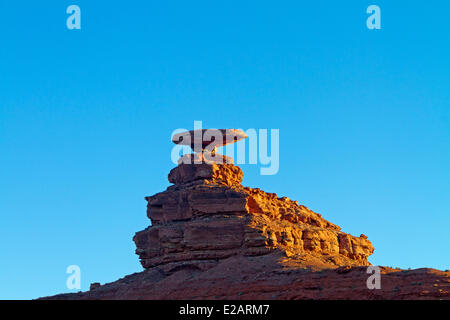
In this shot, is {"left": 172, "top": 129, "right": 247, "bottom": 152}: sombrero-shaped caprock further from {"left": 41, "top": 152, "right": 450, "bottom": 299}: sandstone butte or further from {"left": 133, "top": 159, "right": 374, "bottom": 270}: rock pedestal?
{"left": 41, "top": 152, "right": 450, "bottom": 299}: sandstone butte

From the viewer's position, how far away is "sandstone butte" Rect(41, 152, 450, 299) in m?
57.1

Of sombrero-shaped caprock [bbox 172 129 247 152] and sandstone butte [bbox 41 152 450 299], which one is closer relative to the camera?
sandstone butte [bbox 41 152 450 299]

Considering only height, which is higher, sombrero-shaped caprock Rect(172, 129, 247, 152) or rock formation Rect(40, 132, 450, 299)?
sombrero-shaped caprock Rect(172, 129, 247, 152)

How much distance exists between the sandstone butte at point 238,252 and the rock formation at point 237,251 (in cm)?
9

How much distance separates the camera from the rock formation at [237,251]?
5709 centimetres

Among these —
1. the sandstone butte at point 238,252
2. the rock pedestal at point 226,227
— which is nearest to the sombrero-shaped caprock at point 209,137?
the rock pedestal at point 226,227

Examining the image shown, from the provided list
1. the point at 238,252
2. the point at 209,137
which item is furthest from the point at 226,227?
the point at 209,137

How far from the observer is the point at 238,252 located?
68.9 m

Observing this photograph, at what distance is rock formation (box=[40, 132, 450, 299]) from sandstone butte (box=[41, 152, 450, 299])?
0.09 m

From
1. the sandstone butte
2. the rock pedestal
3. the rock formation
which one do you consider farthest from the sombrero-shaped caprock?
the sandstone butte

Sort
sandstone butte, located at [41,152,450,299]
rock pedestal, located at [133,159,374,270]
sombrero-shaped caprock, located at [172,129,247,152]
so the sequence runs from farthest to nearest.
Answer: sombrero-shaped caprock, located at [172,129,247,152] → rock pedestal, located at [133,159,374,270] → sandstone butte, located at [41,152,450,299]

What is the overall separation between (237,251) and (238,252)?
17 centimetres

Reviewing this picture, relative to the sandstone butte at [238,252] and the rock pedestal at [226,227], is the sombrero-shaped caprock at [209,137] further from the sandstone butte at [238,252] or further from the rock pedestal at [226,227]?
the sandstone butte at [238,252]

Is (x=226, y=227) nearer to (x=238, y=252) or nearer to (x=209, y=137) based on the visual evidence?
(x=238, y=252)
